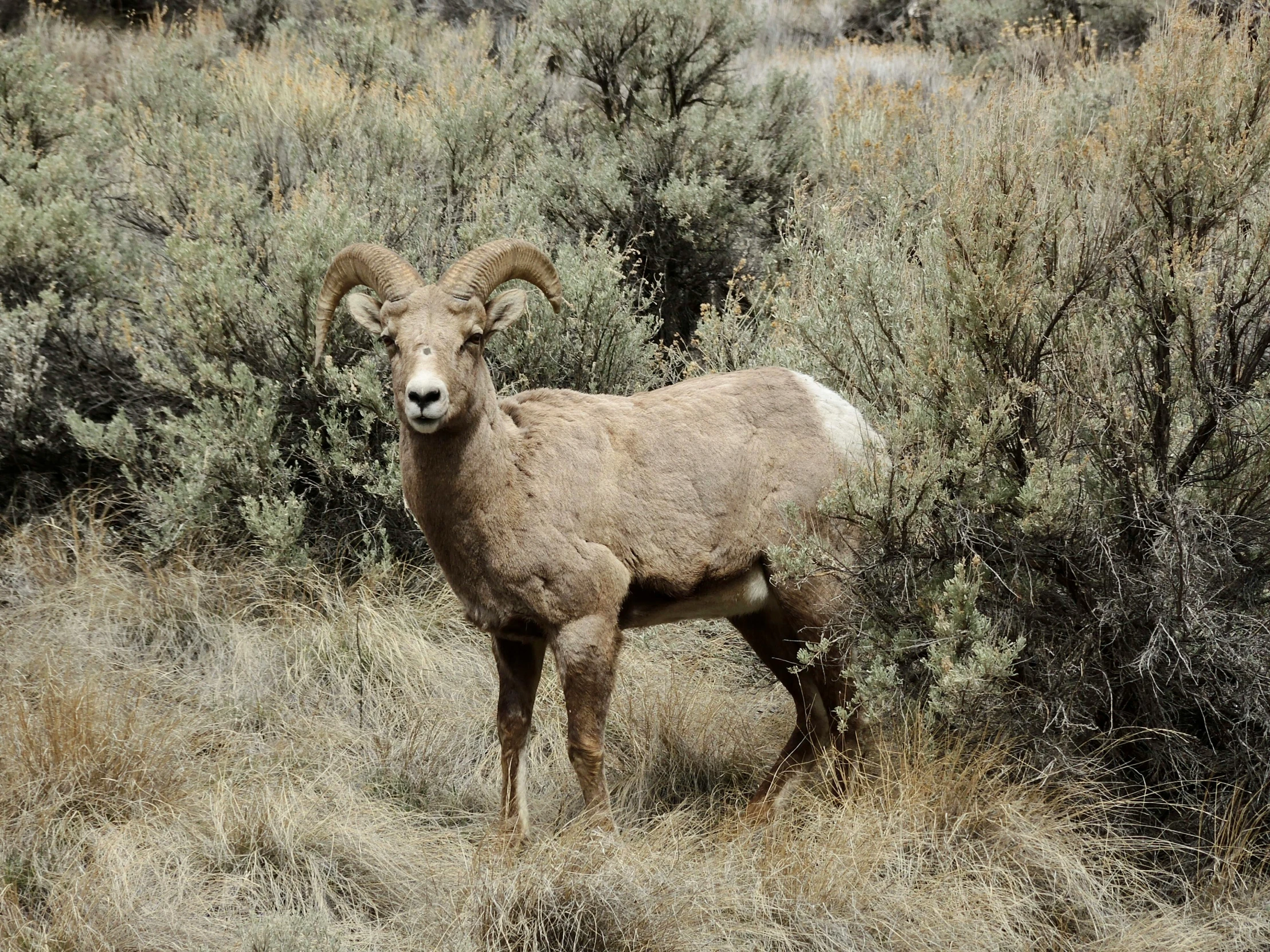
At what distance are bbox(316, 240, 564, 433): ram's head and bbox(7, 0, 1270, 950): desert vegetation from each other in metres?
1.31

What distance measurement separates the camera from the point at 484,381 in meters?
4.27

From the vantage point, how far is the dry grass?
12.5 feet

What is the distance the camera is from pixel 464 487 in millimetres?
4148

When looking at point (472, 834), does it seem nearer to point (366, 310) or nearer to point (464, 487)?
point (464, 487)

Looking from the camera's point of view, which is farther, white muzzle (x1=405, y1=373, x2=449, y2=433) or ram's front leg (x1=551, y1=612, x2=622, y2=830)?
ram's front leg (x1=551, y1=612, x2=622, y2=830)

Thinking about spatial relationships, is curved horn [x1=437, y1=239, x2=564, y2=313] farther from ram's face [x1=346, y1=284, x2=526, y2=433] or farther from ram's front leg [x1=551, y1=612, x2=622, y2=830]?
ram's front leg [x1=551, y1=612, x2=622, y2=830]

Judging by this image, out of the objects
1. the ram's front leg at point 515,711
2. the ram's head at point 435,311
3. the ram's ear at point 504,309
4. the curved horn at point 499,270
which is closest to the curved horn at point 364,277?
the ram's head at point 435,311

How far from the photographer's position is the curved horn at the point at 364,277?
423cm

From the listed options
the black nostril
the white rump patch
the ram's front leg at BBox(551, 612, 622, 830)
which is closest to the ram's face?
the black nostril

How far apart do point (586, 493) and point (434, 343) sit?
79 centimetres

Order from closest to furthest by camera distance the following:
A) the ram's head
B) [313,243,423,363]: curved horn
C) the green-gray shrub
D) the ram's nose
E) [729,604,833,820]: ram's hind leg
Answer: the ram's nose
the ram's head
the green-gray shrub
[313,243,423,363]: curved horn
[729,604,833,820]: ram's hind leg

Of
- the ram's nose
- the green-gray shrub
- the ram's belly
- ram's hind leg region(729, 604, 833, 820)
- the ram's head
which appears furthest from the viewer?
ram's hind leg region(729, 604, 833, 820)

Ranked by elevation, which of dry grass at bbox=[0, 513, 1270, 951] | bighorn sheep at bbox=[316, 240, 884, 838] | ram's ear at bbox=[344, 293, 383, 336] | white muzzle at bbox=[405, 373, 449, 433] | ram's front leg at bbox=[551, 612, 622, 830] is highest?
ram's ear at bbox=[344, 293, 383, 336]

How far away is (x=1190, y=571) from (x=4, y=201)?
653cm
